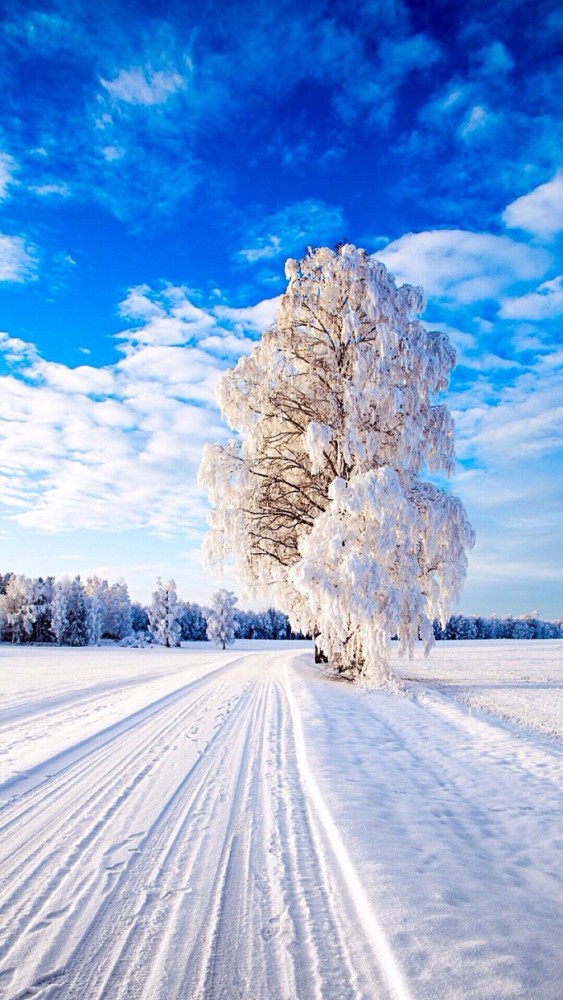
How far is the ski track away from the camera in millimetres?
2074

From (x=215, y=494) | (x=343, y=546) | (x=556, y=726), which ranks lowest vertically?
(x=556, y=726)

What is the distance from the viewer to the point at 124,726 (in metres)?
7.13

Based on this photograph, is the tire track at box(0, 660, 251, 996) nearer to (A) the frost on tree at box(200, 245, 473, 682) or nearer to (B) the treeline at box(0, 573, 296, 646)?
(A) the frost on tree at box(200, 245, 473, 682)

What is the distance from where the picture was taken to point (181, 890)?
2.73 metres

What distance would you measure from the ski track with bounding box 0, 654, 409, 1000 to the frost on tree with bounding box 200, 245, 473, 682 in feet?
20.3

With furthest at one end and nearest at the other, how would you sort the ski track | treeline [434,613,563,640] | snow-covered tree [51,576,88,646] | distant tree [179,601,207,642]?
treeline [434,613,563,640], distant tree [179,601,207,642], snow-covered tree [51,576,88,646], the ski track

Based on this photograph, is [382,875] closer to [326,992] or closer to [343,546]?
[326,992]

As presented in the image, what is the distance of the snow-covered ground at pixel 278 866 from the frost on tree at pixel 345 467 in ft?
14.4

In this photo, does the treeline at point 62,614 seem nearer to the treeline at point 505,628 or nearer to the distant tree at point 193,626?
the distant tree at point 193,626

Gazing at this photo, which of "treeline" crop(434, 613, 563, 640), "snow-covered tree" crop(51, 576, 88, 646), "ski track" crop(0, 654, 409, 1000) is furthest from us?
"treeline" crop(434, 613, 563, 640)

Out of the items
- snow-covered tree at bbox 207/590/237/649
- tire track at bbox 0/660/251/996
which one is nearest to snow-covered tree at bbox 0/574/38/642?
snow-covered tree at bbox 207/590/237/649

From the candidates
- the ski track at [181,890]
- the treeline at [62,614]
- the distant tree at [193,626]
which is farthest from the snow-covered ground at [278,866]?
the distant tree at [193,626]

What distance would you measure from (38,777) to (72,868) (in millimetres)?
2092

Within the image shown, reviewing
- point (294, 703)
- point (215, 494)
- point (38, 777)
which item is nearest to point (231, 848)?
point (38, 777)
